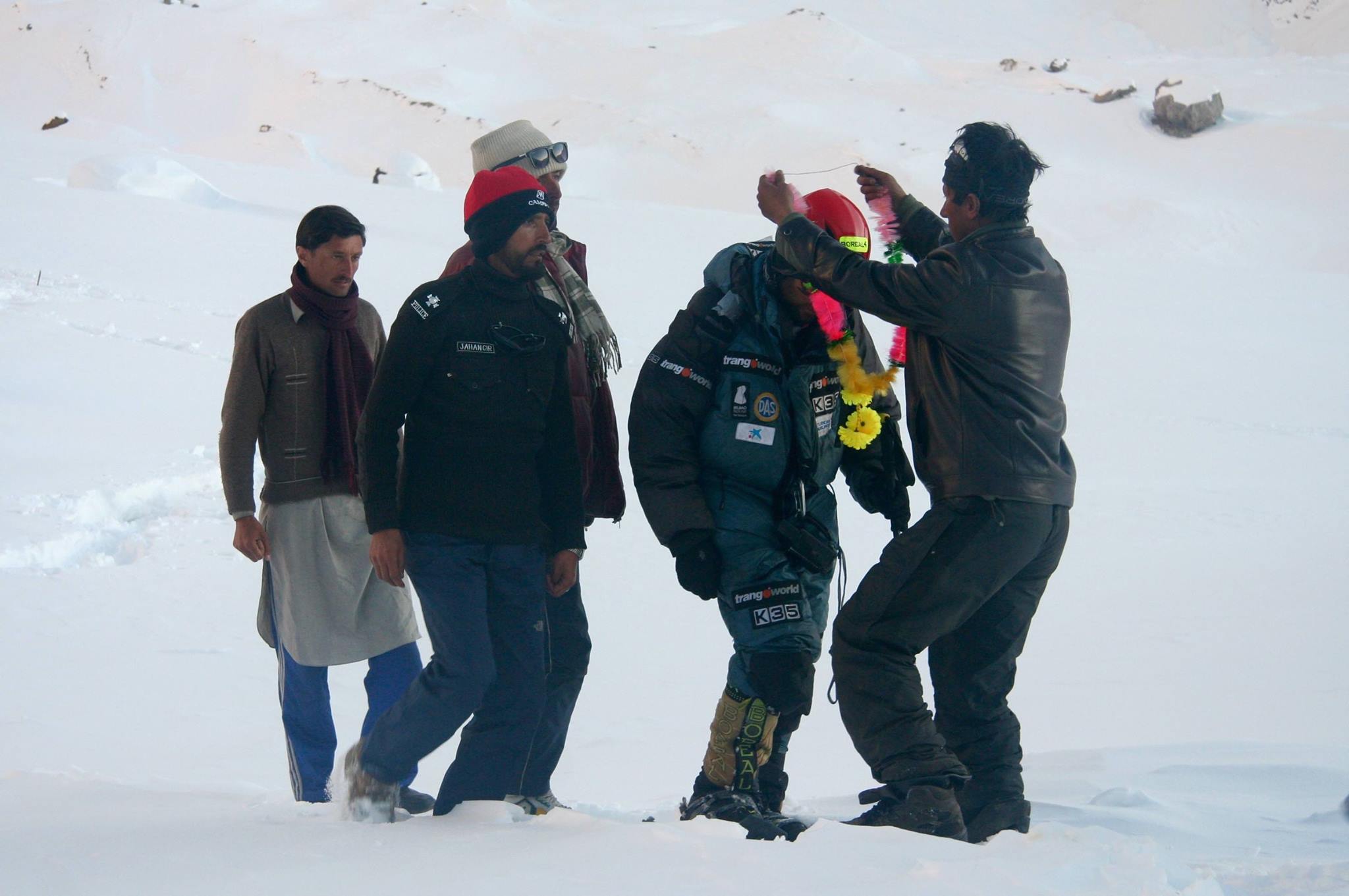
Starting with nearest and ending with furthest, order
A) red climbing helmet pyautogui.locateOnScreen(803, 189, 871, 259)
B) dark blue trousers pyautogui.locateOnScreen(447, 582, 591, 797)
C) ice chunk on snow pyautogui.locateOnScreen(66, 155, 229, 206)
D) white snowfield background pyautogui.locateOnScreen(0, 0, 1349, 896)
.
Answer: white snowfield background pyautogui.locateOnScreen(0, 0, 1349, 896) < red climbing helmet pyautogui.locateOnScreen(803, 189, 871, 259) < dark blue trousers pyautogui.locateOnScreen(447, 582, 591, 797) < ice chunk on snow pyautogui.locateOnScreen(66, 155, 229, 206)

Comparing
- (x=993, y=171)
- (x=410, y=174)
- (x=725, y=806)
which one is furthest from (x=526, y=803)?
(x=410, y=174)

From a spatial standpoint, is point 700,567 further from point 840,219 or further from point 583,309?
point 840,219

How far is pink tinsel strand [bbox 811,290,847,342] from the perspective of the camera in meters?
3.35

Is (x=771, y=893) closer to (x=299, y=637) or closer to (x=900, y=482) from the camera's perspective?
(x=900, y=482)

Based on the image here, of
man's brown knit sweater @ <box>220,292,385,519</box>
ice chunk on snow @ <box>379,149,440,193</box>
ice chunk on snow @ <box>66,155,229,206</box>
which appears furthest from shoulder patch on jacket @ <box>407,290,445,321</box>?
ice chunk on snow @ <box>379,149,440,193</box>

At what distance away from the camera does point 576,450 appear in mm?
3432

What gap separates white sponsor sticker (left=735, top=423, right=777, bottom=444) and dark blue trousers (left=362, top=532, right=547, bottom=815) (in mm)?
582

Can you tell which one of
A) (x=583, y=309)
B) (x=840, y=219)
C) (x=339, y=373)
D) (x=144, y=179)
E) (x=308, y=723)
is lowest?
(x=308, y=723)

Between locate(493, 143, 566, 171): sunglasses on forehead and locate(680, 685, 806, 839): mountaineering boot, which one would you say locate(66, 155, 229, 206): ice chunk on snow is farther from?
locate(680, 685, 806, 839): mountaineering boot

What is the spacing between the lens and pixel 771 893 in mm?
2395

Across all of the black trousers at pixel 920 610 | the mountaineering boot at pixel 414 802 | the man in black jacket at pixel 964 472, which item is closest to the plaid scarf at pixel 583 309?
the man in black jacket at pixel 964 472

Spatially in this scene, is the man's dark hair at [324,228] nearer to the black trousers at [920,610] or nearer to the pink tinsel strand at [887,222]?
the pink tinsel strand at [887,222]

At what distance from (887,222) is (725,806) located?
1623mm

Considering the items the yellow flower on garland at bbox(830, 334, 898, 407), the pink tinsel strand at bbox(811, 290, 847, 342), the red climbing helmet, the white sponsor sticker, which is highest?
the red climbing helmet
